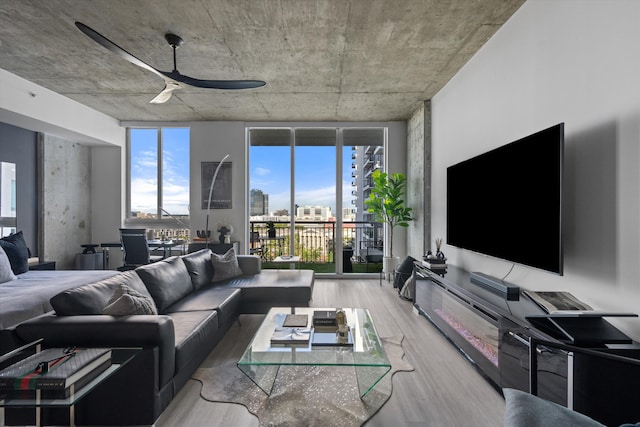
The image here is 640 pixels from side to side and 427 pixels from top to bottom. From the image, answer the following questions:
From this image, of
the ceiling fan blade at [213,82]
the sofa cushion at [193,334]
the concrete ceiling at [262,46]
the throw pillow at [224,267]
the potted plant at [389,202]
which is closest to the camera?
the sofa cushion at [193,334]

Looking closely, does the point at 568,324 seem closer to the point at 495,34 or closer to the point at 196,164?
the point at 495,34

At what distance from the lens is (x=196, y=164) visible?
6.07m

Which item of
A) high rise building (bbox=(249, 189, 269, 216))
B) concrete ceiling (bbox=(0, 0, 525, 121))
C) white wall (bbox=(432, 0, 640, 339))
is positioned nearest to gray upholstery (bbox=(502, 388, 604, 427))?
white wall (bbox=(432, 0, 640, 339))

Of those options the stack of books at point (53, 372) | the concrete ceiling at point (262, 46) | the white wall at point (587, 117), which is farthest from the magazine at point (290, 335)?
the concrete ceiling at point (262, 46)

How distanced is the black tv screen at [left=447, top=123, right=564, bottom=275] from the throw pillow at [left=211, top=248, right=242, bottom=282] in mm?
2641

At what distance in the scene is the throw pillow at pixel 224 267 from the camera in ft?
12.7

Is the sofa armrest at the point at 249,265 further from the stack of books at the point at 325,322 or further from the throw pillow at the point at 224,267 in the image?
the stack of books at the point at 325,322

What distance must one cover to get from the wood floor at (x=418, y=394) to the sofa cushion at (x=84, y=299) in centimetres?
81

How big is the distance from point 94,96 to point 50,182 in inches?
Result: 66.4

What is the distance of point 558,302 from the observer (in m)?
1.98

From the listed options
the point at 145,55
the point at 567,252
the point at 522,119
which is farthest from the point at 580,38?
the point at 145,55

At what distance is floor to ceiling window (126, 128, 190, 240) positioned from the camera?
6289mm

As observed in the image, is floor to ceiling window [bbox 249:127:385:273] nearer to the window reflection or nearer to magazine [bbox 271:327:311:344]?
the window reflection

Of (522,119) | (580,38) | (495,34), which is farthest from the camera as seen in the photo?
(495,34)
